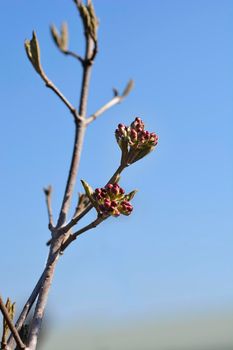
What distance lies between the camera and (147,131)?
2.33 meters

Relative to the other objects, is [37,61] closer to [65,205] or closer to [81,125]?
[81,125]

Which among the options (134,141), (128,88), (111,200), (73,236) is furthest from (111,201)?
(128,88)

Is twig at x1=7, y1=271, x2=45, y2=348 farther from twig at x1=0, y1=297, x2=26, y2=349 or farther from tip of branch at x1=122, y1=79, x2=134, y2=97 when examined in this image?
tip of branch at x1=122, y1=79, x2=134, y2=97

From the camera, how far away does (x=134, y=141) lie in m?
2.32

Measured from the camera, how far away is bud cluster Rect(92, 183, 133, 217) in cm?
212

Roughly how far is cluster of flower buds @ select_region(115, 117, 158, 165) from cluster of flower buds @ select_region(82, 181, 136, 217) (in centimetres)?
17

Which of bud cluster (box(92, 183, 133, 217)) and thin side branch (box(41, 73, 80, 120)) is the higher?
thin side branch (box(41, 73, 80, 120))

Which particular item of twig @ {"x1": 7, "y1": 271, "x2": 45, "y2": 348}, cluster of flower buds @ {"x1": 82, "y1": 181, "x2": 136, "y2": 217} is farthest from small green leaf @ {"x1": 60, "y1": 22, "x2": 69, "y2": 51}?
twig @ {"x1": 7, "y1": 271, "x2": 45, "y2": 348}

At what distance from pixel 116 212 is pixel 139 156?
11.9 inches

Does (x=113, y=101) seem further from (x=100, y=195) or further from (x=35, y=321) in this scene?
(x=35, y=321)

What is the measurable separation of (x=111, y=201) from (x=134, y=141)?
0.32m

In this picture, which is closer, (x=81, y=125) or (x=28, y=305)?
(x=81, y=125)

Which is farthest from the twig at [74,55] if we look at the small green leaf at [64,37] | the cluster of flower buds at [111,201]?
the cluster of flower buds at [111,201]

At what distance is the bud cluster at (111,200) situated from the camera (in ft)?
6.95
